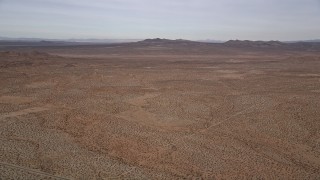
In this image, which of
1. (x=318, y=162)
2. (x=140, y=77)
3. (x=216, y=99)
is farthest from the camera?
(x=140, y=77)

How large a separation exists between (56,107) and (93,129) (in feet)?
18.1

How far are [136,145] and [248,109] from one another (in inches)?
382

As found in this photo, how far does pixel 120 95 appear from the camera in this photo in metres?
26.7

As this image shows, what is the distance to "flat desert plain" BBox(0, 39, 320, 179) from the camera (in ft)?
41.4

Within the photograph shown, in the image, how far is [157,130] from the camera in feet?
58.2

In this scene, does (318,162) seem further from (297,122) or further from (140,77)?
(140,77)

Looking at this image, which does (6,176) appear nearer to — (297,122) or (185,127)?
(185,127)

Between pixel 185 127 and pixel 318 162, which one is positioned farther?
pixel 185 127

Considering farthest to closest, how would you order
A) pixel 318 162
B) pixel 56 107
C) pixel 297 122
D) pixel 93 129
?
pixel 56 107, pixel 297 122, pixel 93 129, pixel 318 162

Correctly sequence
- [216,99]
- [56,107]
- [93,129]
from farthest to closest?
[216,99] → [56,107] → [93,129]

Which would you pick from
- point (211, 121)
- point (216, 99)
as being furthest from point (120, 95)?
point (211, 121)

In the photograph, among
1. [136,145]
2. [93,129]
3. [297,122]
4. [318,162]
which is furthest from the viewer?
[297,122]

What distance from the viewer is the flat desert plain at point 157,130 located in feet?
41.4

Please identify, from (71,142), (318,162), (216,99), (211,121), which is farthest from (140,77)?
(318,162)
